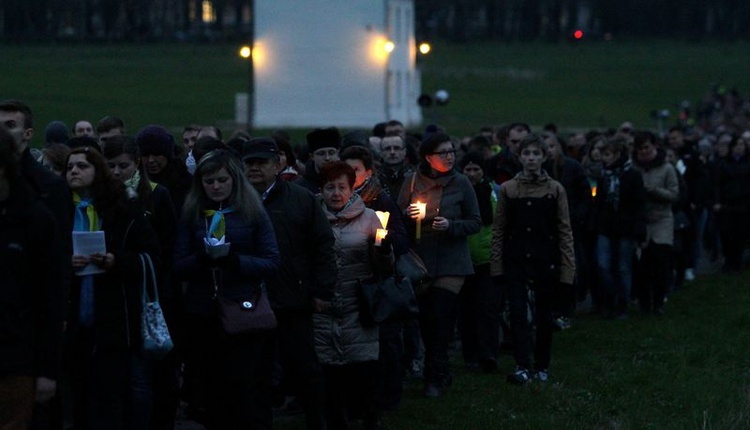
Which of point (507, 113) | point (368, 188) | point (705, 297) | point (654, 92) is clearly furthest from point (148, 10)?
point (368, 188)

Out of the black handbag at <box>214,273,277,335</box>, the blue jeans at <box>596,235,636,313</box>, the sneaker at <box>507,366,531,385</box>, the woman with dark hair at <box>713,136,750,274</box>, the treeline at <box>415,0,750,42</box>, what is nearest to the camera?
the black handbag at <box>214,273,277,335</box>

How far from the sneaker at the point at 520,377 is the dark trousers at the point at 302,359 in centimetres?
307

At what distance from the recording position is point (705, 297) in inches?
779

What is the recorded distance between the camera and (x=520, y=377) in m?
12.7

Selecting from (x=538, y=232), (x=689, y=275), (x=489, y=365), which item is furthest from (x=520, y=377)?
(x=689, y=275)

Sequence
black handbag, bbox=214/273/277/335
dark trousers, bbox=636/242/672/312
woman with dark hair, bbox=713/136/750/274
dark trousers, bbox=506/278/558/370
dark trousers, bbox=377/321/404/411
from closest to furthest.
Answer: black handbag, bbox=214/273/277/335
dark trousers, bbox=377/321/404/411
dark trousers, bbox=506/278/558/370
dark trousers, bbox=636/242/672/312
woman with dark hair, bbox=713/136/750/274

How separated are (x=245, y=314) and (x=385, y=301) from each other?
1425mm

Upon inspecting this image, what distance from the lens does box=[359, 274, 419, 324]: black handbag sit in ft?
33.6

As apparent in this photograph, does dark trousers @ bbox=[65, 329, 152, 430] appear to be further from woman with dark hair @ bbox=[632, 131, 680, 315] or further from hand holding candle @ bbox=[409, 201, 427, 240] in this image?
woman with dark hair @ bbox=[632, 131, 680, 315]

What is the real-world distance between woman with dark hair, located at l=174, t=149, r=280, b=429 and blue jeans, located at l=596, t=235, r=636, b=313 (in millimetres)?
8460

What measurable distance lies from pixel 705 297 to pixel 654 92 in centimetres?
7672

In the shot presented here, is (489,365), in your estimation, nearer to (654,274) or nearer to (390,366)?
(390,366)

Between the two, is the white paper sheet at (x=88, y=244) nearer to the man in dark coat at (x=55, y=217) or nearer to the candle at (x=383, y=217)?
the man in dark coat at (x=55, y=217)

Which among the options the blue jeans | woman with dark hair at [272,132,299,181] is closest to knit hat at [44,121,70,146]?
woman with dark hair at [272,132,299,181]
